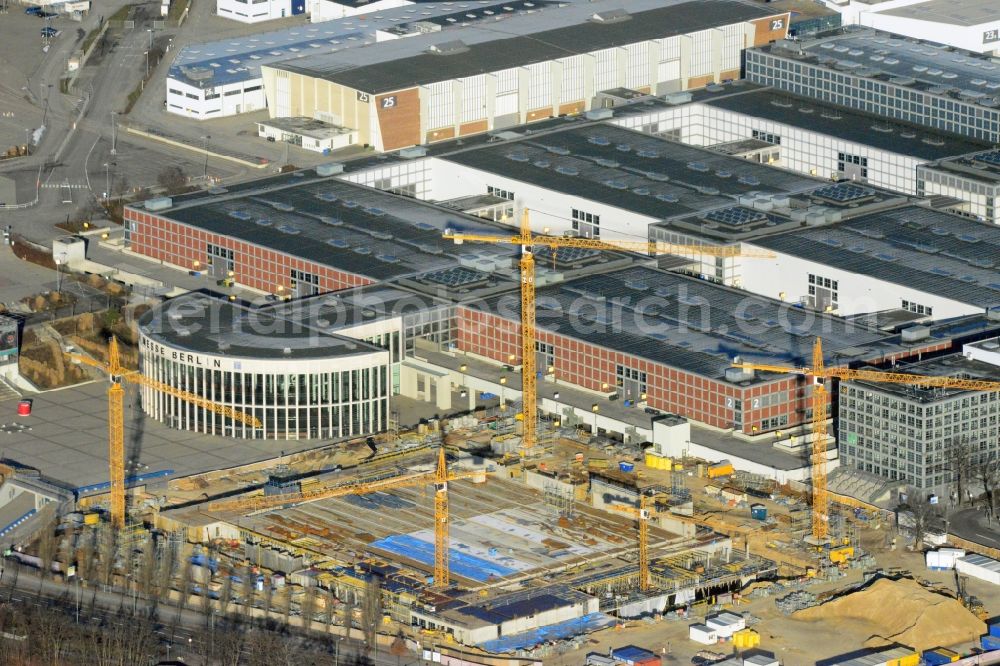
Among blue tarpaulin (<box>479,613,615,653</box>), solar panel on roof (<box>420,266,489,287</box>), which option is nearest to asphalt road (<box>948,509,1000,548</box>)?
blue tarpaulin (<box>479,613,615,653</box>)

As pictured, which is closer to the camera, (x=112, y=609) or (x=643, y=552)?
(x=112, y=609)

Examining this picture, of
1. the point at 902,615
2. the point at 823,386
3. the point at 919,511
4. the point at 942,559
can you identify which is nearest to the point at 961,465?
the point at 919,511

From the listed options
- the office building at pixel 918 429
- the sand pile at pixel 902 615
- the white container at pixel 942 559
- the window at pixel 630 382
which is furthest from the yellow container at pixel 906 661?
the window at pixel 630 382

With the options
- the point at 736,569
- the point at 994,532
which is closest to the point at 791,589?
the point at 736,569

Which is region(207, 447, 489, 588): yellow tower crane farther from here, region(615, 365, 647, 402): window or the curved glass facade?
region(615, 365, 647, 402): window

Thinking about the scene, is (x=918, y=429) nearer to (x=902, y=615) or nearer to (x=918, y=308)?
(x=902, y=615)

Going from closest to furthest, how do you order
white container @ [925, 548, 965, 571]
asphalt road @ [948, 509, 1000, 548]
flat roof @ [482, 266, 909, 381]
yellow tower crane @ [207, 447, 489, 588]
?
white container @ [925, 548, 965, 571] < yellow tower crane @ [207, 447, 489, 588] < asphalt road @ [948, 509, 1000, 548] < flat roof @ [482, 266, 909, 381]
